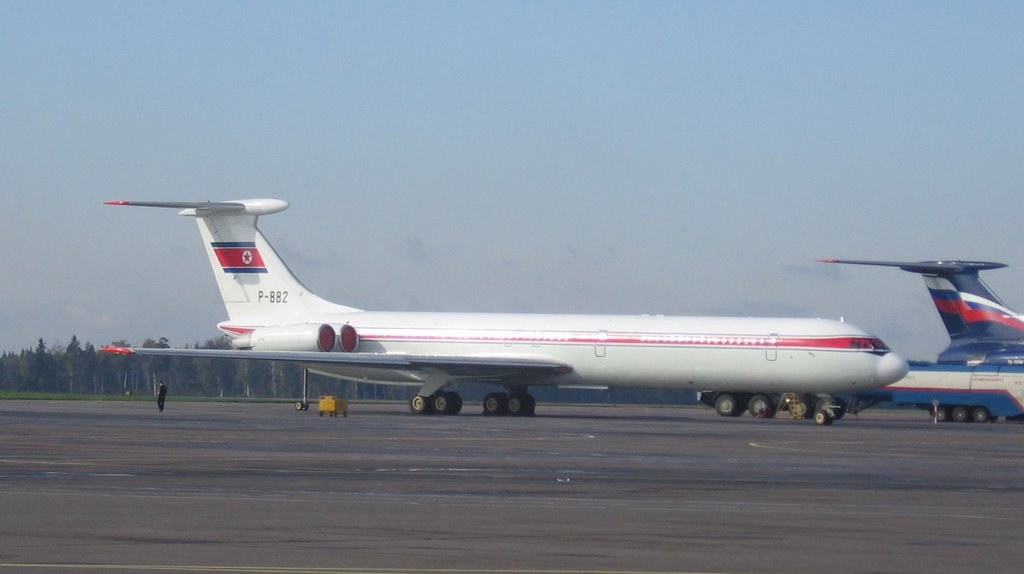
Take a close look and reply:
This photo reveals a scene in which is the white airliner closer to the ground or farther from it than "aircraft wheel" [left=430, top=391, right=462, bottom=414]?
farther from it

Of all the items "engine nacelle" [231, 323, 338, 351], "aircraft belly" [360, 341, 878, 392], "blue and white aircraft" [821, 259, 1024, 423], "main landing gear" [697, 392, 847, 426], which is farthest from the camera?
"blue and white aircraft" [821, 259, 1024, 423]

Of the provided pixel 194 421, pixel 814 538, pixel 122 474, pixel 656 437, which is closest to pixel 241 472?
pixel 122 474

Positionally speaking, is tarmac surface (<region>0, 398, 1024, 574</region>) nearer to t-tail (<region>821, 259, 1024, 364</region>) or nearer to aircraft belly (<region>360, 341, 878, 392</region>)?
aircraft belly (<region>360, 341, 878, 392</region>)

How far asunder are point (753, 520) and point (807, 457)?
464 inches

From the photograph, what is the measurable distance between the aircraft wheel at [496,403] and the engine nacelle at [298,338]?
554 centimetres

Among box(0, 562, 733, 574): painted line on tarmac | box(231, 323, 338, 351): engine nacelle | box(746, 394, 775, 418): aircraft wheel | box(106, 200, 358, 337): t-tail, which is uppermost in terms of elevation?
box(106, 200, 358, 337): t-tail

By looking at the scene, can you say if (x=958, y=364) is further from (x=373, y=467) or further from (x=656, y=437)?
(x=373, y=467)

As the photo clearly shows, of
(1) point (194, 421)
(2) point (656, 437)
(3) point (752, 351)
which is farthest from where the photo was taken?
(3) point (752, 351)

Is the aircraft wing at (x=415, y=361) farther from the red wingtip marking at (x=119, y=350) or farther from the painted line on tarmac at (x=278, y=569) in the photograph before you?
the painted line on tarmac at (x=278, y=569)

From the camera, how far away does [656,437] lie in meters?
33.0

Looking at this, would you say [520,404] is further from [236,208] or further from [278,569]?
[278,569]

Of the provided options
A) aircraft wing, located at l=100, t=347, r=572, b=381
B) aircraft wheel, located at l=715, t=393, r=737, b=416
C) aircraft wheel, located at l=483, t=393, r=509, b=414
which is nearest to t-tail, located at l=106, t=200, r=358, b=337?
aircraft wing, located at l=100, t=347, r=572, b=381

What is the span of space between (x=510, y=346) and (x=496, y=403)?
86.6 inches

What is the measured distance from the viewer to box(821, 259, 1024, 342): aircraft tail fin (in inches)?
2426
